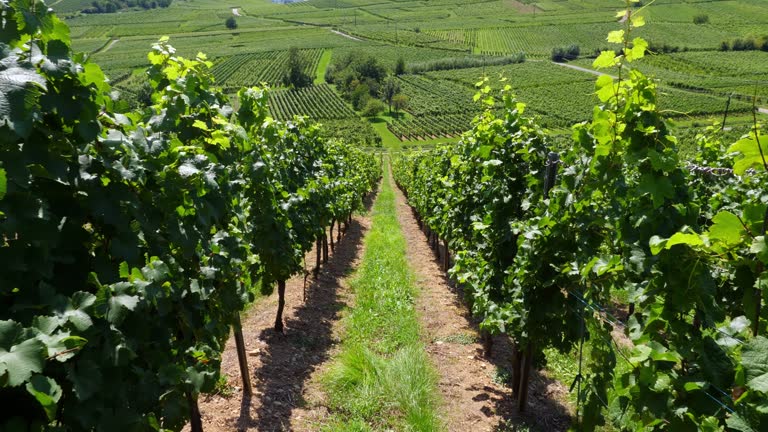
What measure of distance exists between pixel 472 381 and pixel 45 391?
5492mm

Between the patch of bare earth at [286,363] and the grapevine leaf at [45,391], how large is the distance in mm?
3661

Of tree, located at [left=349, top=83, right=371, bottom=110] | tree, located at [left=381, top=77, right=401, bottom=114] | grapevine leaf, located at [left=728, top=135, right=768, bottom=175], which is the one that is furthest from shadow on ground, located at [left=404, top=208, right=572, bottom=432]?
tree, located at [left=381, top=77, right=401, bottom=114]

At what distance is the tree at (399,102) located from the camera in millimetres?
86250

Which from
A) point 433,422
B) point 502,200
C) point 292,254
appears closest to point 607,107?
point 502,200

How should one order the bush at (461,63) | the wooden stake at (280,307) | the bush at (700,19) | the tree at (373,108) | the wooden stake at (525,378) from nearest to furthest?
1. the wooden stake at (525,378)
2. the wooden stake at (280,307)
3. the tree at (373,108)
4. the bush at (461,63)
5. the bush at (700,19)

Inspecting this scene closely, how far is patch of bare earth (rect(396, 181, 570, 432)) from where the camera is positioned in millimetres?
5434

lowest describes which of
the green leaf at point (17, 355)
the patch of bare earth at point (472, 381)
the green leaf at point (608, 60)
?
the patch of bare earth at point (472, 381)

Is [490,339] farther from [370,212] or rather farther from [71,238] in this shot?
[370,212]

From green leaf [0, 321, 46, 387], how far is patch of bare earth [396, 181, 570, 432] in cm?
454

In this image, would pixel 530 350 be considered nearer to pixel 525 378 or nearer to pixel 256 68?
pixel 525 378

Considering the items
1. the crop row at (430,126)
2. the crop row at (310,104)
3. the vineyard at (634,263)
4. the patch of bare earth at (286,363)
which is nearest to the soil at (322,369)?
the patch of bare earth at (286,363)

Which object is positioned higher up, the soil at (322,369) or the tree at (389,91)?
the tree at (389,91)

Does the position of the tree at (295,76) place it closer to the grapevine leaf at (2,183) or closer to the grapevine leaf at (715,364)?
the grapevine leaf at (2,183)

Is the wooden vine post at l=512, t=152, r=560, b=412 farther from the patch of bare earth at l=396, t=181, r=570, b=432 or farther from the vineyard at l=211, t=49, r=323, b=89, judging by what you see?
the vineyard at l=211, t=49, r=323, b=89
